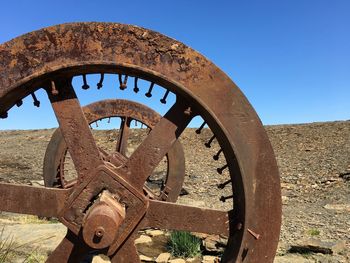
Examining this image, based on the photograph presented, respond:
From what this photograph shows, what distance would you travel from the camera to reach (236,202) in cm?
233

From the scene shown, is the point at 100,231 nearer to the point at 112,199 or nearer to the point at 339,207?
the point at 112,199

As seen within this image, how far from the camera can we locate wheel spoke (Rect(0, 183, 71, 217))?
92.3 inches

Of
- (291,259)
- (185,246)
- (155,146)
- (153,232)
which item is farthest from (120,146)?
(155,146)

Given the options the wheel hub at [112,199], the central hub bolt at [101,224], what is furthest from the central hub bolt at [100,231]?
the wheel hub at [112,199]

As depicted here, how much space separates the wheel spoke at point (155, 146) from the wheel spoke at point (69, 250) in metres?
0.50

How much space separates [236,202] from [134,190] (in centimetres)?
61

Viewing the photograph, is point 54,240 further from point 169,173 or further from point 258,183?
point 258,183

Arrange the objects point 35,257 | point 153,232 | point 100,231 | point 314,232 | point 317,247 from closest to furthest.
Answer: point 100,231
point 35,257
point 317,247
point 314,232
point 153,232

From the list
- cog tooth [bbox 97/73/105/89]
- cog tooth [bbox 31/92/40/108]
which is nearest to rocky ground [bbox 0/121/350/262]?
cog tooth [bbox 97/73/105/89]

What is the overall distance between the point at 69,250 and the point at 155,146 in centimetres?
82

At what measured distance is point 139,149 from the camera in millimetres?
2322

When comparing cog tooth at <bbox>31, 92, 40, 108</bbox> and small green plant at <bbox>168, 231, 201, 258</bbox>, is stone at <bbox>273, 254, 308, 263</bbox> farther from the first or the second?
cog tooth at <bbox>31, 92, 40, 108</bbox>

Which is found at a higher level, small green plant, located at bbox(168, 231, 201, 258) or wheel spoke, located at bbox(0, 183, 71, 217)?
wheel spoke, located at bbox(0, 183, 71, 217)

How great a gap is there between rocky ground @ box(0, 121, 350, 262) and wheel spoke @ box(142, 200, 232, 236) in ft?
8.30
